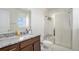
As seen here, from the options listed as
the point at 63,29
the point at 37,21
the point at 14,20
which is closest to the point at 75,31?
the point at 63,29

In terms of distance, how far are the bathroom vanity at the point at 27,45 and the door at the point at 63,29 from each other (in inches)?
11.5

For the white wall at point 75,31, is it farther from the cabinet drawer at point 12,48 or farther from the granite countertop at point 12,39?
the cabinet drawer at point 12,48

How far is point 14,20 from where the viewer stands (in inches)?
49.4

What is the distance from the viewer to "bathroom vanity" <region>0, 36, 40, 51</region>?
1143 millimetres

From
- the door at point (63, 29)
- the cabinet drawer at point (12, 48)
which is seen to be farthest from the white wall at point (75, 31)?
the cabinet drawer at point (12, 48)

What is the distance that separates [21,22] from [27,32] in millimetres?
166

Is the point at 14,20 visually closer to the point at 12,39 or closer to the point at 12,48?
the point at 12,39

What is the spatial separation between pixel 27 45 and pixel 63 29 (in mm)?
565

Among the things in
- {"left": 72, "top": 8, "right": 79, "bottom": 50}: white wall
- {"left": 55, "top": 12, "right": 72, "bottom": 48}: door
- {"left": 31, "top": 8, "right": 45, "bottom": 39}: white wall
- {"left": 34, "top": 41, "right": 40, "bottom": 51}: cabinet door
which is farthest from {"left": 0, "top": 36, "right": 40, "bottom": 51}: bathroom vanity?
{"left": 72, "top": 8, "right": 79, "bottom": 50}: white wall

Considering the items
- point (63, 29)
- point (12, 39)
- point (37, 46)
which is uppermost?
point (63, 29)

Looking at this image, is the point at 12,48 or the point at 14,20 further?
the point at 14,20

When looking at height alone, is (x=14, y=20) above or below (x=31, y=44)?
above

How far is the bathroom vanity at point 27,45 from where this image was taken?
114 centimetres
